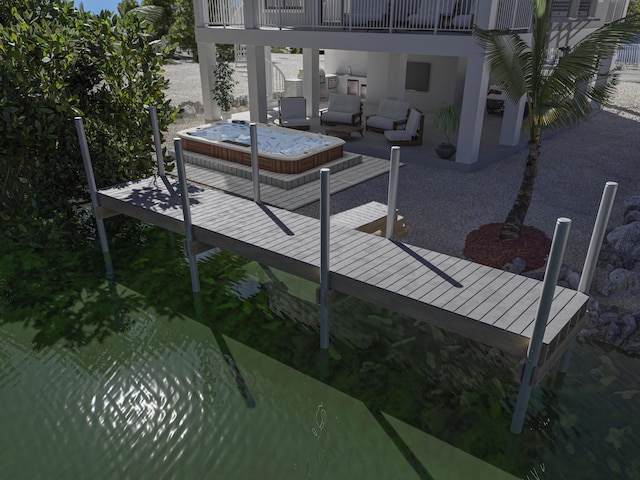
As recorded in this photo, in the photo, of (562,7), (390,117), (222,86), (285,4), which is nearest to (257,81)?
(222,86)

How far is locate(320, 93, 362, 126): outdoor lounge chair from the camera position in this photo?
15695mm

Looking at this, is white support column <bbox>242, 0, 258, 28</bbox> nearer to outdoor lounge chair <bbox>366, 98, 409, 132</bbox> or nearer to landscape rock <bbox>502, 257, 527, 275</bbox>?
outdoor lounge chair <bbox>366, 98, 409, 132</bbox>

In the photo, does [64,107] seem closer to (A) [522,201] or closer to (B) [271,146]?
(B) [271,146]

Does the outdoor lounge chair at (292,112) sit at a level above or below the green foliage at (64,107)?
below

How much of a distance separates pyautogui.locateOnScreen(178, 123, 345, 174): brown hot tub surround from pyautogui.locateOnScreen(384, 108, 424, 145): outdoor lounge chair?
1854 millimetres

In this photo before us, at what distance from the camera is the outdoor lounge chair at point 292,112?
52.6 ft

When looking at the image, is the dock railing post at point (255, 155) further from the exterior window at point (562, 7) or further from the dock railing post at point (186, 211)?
the exterior window at point (562, 7)

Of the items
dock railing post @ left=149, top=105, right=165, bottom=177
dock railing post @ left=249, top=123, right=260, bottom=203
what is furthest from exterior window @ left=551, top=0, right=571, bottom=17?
dock railing post @ left=149, top=105, right=165, bottom=177

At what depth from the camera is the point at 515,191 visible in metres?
11.8

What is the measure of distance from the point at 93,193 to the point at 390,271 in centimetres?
569

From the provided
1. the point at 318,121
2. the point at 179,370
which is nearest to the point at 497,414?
the point at 179,370

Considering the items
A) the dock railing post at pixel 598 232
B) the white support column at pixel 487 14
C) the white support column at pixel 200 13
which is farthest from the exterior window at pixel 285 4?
the dock railing post at pixel 598 232

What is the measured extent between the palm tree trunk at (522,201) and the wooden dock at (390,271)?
2889 mm

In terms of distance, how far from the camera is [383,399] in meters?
6.38
